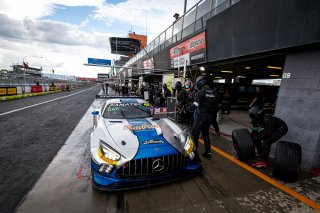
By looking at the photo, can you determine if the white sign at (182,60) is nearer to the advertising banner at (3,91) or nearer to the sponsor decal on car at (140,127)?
the sponsor decal on car at (140,127)

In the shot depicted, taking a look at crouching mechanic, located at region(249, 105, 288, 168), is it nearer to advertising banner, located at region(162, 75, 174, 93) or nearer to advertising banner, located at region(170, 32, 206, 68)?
advertising banner, located at region(170, 32, 206, 68)

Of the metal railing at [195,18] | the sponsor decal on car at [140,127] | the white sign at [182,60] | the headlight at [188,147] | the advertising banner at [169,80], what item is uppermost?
the metal railing at [195,18]

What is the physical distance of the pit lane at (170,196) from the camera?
7.28ft

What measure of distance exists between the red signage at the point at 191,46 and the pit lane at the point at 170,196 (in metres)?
5.53

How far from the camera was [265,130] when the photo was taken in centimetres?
338

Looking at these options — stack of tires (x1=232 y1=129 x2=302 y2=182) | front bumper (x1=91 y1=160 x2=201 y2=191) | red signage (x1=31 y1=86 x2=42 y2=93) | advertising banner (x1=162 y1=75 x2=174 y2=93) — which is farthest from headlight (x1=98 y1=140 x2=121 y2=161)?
red signage (x1=31 y1=86 x2=42 y2=93)

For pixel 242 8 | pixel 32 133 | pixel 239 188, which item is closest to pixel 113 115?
pixel 239 188

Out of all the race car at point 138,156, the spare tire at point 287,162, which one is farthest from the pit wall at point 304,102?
the race car at point 138,156

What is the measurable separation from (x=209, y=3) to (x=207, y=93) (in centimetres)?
550

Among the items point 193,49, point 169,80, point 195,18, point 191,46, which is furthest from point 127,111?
→ point 169,80

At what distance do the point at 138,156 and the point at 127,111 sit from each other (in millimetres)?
1820

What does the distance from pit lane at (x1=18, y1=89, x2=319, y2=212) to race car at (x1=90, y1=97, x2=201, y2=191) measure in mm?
197

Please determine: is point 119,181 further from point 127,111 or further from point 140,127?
point 127,111

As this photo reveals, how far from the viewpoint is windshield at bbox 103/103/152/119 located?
12.8 feet
